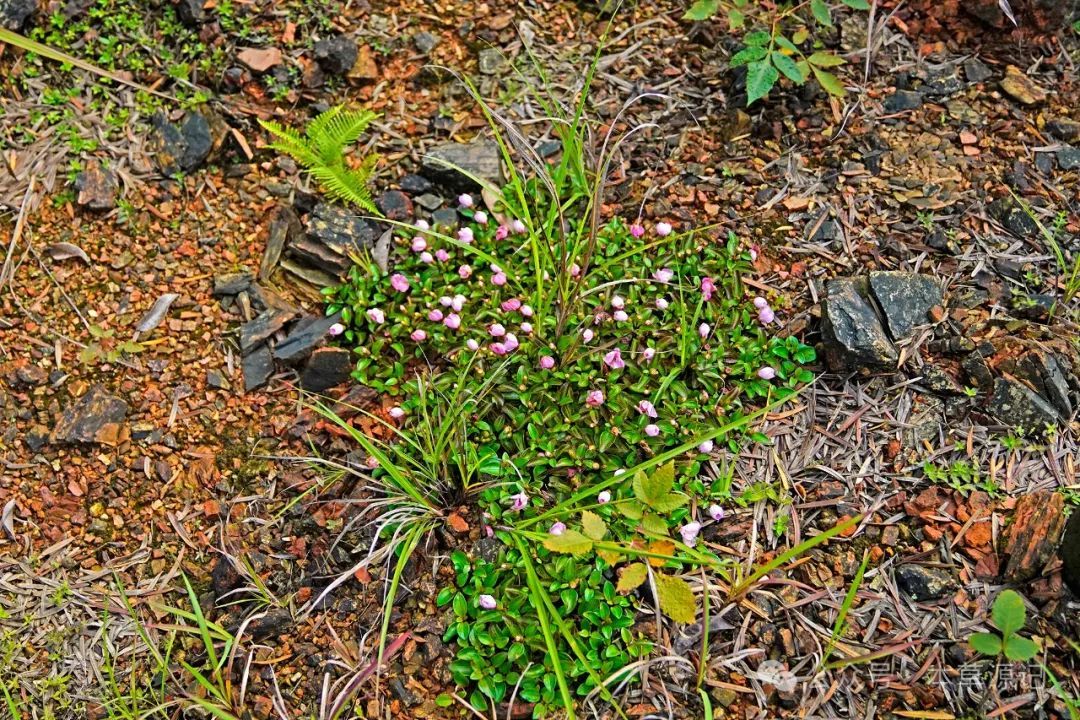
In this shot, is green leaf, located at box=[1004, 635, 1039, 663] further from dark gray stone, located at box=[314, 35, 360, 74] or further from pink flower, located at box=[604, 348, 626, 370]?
dark gray stone, located at box=[314, 35, 360, 74]

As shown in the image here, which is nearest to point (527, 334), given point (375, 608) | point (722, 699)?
point (375, 608)

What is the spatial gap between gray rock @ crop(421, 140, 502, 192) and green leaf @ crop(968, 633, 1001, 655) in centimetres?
261

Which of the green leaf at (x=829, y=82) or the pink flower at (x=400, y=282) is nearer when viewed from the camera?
the pink flower at (x=400, y=282)

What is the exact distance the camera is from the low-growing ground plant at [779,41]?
11.8ft

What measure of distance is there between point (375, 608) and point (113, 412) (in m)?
1.41

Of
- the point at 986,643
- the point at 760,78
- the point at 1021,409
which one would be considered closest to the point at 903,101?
the point at 760,78

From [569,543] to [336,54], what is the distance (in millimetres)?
2738

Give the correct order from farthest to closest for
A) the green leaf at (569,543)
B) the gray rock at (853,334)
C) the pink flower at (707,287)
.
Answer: the pink flower at (707,287) < the gray rock at (853,334) < the green leaf at (569,543)

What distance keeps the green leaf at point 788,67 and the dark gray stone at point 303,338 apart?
7.46ft

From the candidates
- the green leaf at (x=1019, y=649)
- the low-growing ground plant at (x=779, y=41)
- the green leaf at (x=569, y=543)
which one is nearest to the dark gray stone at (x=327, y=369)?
the green leaf at (x=569, y=543)

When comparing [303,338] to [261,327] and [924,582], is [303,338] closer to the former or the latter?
[261,327]

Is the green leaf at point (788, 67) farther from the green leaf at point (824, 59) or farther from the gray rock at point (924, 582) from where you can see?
the gray rock at point (924, 582)

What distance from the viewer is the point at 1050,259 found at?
3373mm

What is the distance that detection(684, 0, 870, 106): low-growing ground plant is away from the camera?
359cm
